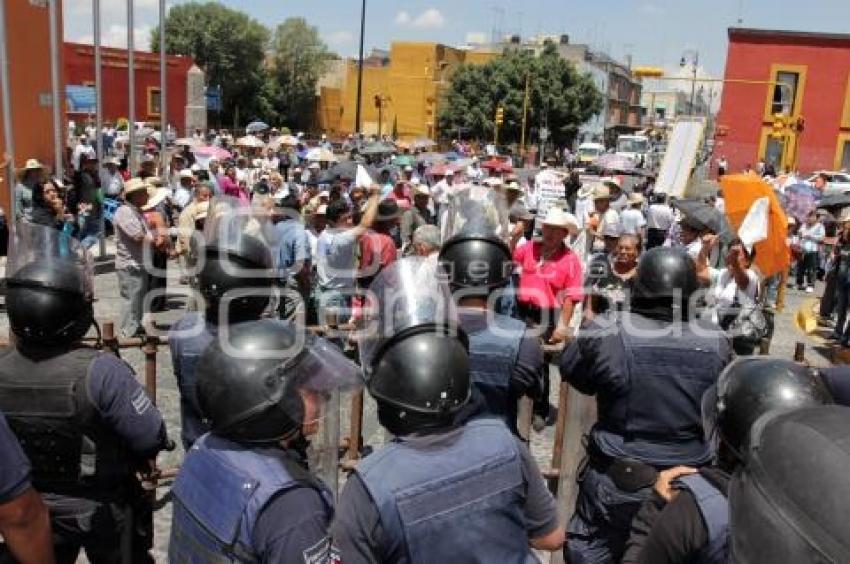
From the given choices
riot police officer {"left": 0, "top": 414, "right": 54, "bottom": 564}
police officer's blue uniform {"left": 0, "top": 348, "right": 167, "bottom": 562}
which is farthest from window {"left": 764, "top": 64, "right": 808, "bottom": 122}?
riot police officer {"left": 0, "top": 414, "right": 54, "bottom": 564}

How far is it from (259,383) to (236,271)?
1.75 meters

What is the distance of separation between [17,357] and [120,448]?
497 millimetres

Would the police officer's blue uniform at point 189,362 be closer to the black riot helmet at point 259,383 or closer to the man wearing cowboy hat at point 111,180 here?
the black riot helmet at point 259,383

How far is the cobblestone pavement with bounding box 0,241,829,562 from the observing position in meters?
4.88

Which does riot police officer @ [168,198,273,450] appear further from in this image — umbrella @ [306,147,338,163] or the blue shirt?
umbrella @ [306,147,338,163]

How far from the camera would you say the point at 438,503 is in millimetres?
2029

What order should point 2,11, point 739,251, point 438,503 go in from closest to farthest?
point 438,503
point 739,251
point 2,11

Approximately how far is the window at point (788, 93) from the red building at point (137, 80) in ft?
109

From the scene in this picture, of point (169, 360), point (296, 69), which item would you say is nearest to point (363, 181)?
point (169, 360)

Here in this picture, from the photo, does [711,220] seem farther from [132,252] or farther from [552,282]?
[132,252]

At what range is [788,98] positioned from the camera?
141 feet

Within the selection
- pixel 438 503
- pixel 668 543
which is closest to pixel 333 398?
pixel 438 503

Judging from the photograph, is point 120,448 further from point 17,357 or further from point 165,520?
point 165,520

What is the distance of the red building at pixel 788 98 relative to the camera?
42.3 m
